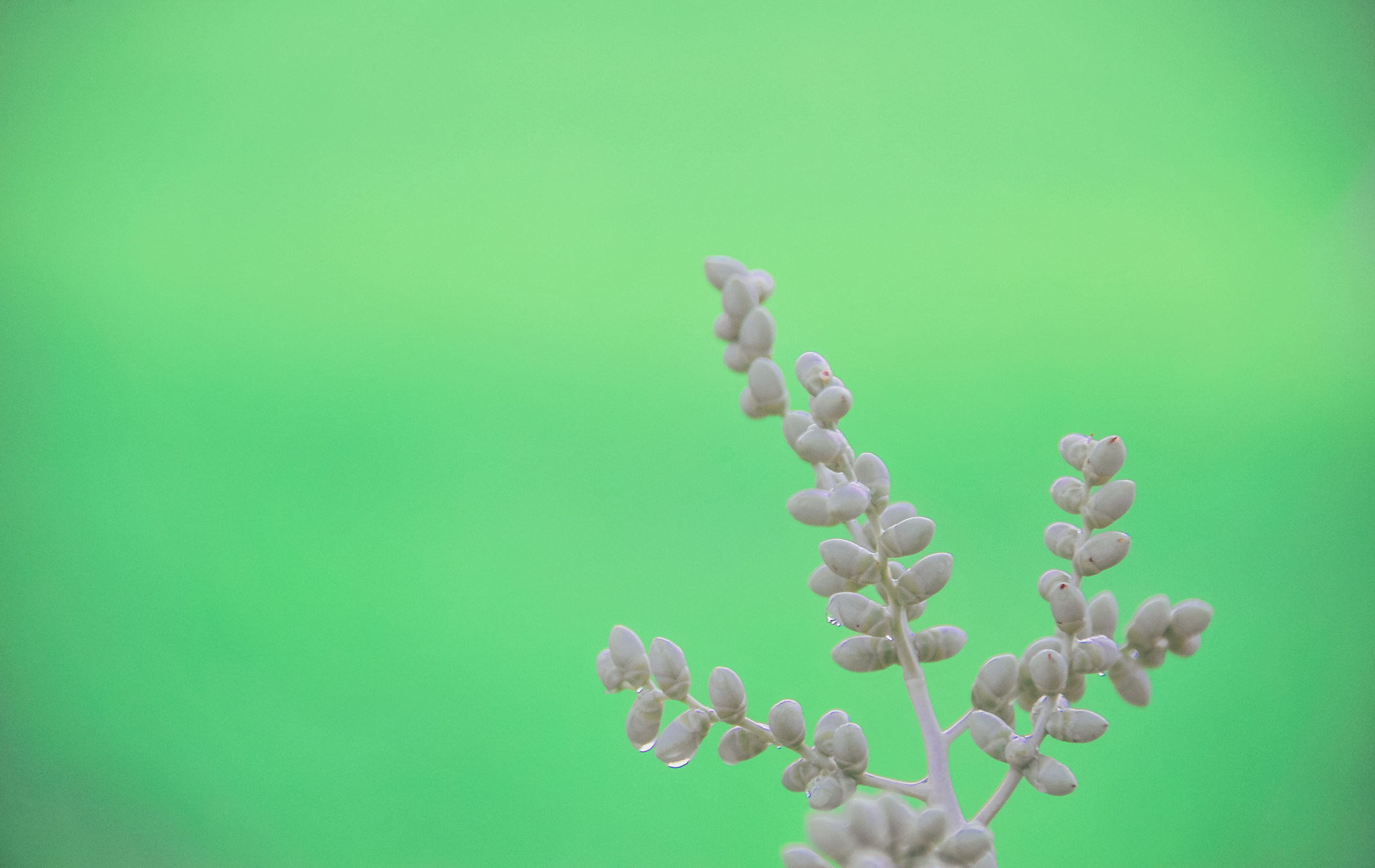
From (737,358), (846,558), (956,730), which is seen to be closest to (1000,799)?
Answer: (956,730)

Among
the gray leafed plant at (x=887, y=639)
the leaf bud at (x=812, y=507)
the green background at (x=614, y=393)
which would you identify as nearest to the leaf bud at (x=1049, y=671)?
the gray leafed plant at (x=887, y=639)

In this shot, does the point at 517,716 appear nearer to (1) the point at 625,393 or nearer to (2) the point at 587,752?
(2) the point at 587,752

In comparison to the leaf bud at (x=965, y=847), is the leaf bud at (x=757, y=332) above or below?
above

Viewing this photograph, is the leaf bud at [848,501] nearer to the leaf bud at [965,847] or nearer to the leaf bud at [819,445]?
the leaf bud at [819,445]

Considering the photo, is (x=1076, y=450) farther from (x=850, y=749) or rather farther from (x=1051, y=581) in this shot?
(x=850, y=749)

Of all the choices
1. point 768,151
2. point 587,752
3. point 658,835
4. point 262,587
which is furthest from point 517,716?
point 768,151

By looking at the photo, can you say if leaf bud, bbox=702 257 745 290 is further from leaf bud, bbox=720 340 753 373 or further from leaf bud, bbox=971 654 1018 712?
leaf bud, bbox=971 654 1018 712

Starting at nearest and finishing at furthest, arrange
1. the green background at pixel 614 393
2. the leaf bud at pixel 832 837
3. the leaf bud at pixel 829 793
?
the leaf bud at pixel 832 837 < the leaf bud at pixel 829 793 < the green background at pixel 614 393
